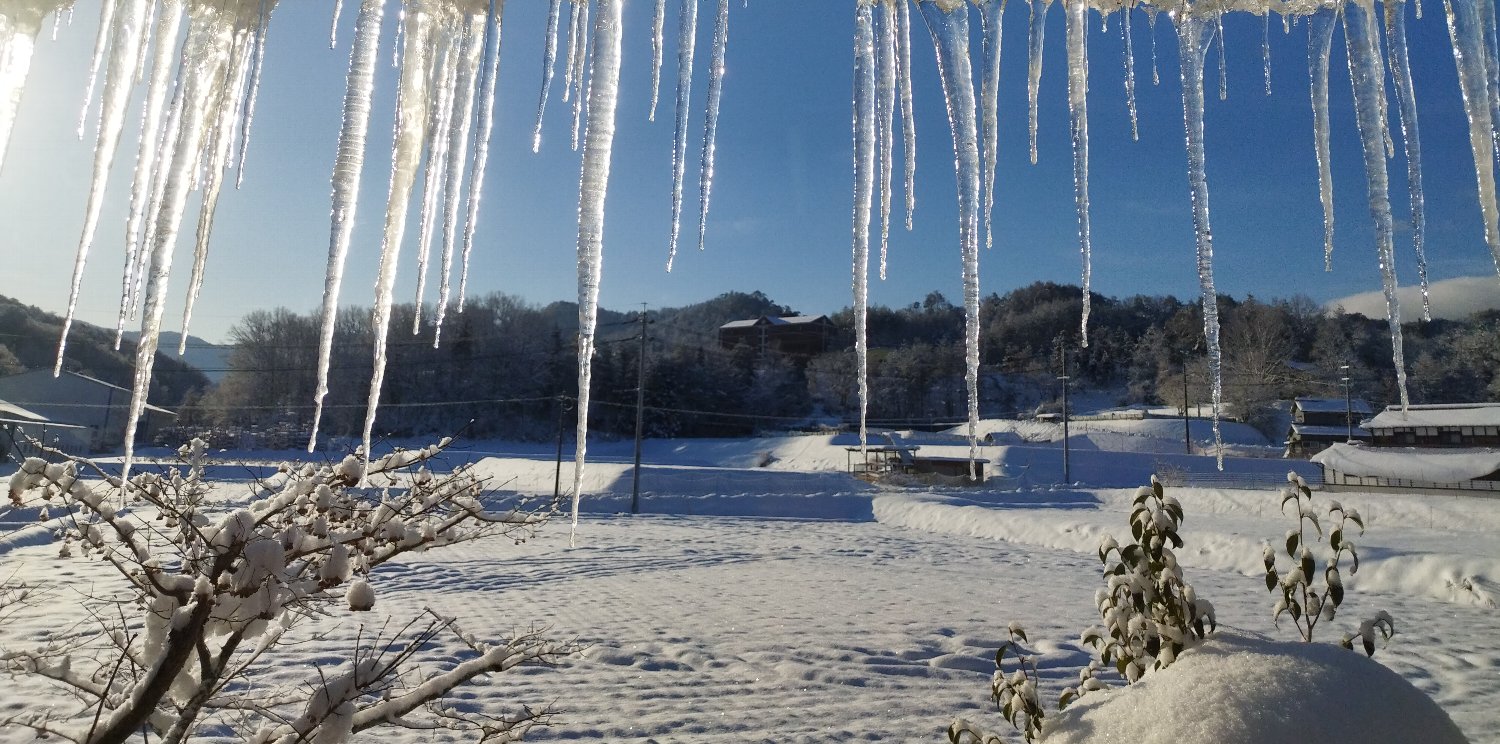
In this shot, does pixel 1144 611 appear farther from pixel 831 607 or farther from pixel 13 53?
pixel 831 607

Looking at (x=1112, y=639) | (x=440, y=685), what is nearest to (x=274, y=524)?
(x=440, y=685)

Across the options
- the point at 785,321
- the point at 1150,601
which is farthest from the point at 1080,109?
the point at 785,321

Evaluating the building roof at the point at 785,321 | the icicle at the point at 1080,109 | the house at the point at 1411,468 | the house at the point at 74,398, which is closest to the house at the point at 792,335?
the building roof at the point at 785,321

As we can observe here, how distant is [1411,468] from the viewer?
19.0 m

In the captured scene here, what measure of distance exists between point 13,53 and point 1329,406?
52.6 meters

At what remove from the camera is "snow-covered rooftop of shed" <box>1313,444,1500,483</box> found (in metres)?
17.9

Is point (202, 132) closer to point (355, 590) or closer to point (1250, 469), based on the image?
point (355, 590)

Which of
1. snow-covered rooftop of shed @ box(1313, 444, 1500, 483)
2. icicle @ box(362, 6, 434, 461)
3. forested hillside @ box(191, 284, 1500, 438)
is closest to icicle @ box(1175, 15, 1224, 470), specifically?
icicle @ box(362, 6, 434, 461)

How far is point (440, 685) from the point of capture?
201 cm

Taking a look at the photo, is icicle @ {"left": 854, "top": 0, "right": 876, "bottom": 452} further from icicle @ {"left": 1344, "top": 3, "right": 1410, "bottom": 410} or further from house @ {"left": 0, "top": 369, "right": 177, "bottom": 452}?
house @ {"left": 0, "top": 369, "right": 177, "bottom": 452}

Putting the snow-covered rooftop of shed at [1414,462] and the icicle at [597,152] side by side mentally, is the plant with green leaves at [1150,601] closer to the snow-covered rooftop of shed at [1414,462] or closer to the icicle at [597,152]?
the icicle at [597,152]

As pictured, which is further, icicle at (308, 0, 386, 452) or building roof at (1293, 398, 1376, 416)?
building roof at (1293, 398, 1376, 416)

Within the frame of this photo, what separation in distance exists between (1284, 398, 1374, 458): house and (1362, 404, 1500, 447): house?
39.2 feet

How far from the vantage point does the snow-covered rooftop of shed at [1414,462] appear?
17891 mm
